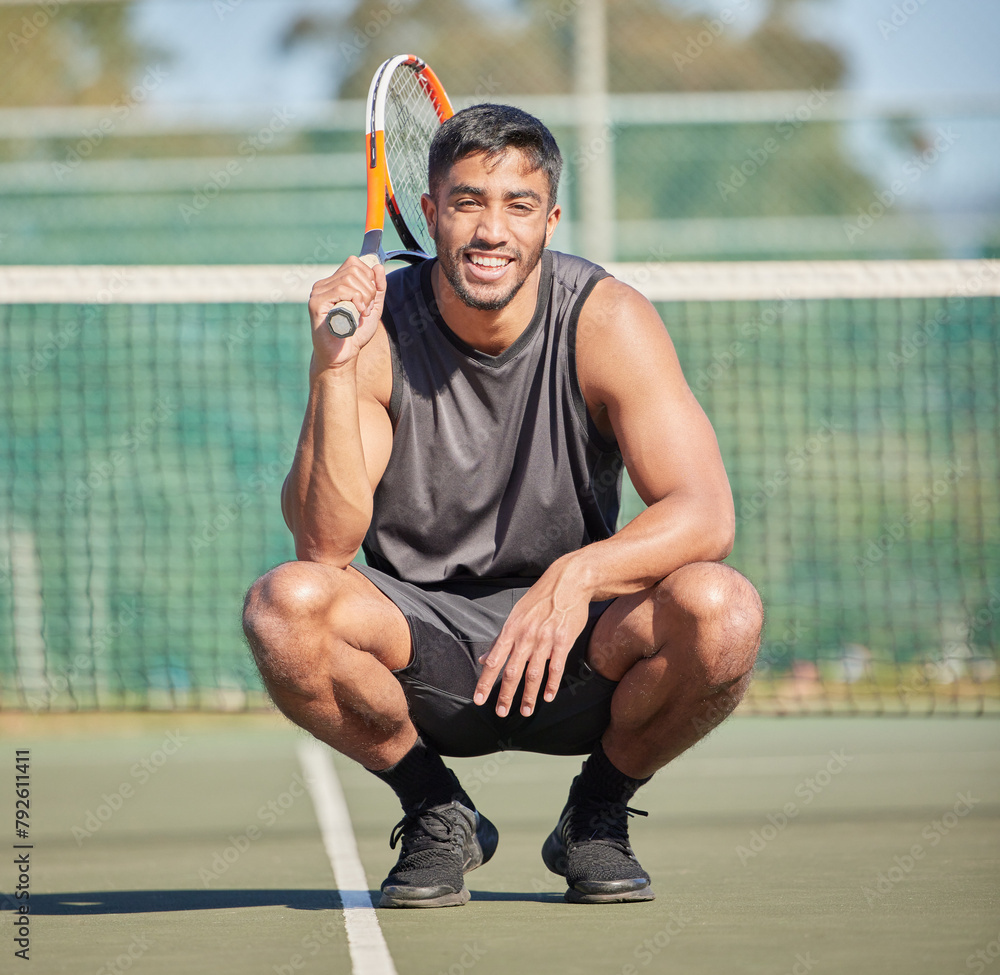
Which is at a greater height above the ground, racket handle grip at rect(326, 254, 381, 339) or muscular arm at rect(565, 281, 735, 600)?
racket handle grip at rect(326, 254, 381, 339)

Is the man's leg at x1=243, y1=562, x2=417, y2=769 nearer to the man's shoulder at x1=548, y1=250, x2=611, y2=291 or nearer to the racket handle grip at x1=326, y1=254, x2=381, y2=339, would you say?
the racket handle grip at x1=326, y1=254, x2=381, y2=339

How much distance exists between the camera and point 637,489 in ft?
12.0

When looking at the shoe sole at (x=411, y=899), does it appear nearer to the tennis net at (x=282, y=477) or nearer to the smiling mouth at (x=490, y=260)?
the smiling mouth at (x=490, y=260)

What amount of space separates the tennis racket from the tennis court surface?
1.60m

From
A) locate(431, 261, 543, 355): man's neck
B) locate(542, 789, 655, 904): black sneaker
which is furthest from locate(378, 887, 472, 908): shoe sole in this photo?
locate(431, 261, 543, 355): man's neck

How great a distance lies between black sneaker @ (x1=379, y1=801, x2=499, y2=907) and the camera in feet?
11.6

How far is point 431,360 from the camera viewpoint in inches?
155

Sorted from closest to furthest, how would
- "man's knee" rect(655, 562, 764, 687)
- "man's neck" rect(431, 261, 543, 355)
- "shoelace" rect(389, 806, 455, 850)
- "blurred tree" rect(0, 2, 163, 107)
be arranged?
"man's knee" rect(655, 562, 764, 687), "shoelace" rect(389, 806, 455, 850), "man's neck" rect(431, 261, 543, 355), "blurred tree" rect(0, 2, 163, 107)

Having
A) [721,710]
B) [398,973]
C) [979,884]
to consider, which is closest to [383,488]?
[721,710]

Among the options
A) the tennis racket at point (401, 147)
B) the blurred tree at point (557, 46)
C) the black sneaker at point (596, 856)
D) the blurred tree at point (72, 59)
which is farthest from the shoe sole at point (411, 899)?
the blurred tree at point (72, 59)

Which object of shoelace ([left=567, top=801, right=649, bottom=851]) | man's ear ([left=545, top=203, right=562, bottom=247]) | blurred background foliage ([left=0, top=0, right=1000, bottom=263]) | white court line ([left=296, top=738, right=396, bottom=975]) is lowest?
white court line ([left=296, top=738, right=396, bottom=975])

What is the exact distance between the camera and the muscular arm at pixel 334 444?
3.53 m

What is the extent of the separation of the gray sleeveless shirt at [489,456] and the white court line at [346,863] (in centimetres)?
81

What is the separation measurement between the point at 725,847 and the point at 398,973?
1827 mm
